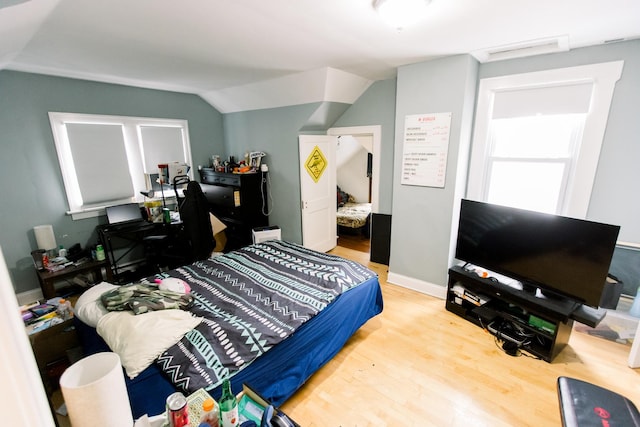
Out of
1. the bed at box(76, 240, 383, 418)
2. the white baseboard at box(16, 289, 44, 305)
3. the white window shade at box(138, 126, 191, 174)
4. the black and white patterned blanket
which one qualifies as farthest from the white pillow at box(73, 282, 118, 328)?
the white window shade at box(138, 126, 191, 174)

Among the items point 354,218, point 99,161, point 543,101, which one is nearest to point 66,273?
point 99,161

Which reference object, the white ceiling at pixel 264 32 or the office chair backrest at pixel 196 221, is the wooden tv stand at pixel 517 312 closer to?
the white ceiling at pixel 264 32

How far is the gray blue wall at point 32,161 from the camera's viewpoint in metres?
2.90

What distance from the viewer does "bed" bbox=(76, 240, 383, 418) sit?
4.82 ft

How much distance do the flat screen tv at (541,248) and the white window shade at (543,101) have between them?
0.98 meters

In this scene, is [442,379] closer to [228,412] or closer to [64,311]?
[228,412]

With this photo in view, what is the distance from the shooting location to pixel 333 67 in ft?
9.82

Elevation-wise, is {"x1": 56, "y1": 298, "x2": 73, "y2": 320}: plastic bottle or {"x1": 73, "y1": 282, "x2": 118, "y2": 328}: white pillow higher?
{"x1": 73, "y1": 282, "x2": 118, "y2": 328}: white pillow

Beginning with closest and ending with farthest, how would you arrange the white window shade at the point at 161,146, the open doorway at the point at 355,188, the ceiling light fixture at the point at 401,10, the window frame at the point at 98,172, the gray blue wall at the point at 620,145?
1. the ceiling light fixture at the point at 401,10
2. the gray blue wall at the point at 620,145
3. the window frame at the point at 98,172
4. the white window shade at the point at 161,146
5. the open doorway at the point at 355,188

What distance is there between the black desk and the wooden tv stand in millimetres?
3005

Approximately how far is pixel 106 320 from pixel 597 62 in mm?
4066

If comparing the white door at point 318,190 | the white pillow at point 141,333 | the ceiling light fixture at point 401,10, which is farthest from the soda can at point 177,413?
the white door at point 318,190

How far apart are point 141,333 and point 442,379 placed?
2.02 metres

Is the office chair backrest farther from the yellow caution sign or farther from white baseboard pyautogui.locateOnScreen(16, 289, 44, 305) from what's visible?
white baseboard pyautogui.locateOnScreen(16, 289, 44, 305)
